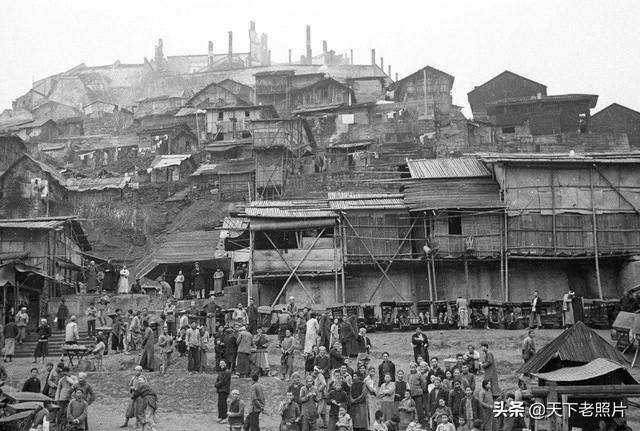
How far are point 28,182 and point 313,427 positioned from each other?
44.4m

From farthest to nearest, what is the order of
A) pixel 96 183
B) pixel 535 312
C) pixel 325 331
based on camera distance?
pixel 96 183 < pixel 535 312 < pixel 325 331

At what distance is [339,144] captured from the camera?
58.3 m

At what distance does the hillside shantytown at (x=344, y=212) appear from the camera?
31969 mm

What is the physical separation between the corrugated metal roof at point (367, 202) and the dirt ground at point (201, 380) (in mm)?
7187

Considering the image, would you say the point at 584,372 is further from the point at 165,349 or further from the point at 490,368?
the point at 165,349

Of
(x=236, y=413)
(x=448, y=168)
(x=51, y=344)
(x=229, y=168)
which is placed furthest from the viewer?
(x=229, y=168)

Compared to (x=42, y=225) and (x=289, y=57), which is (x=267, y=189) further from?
(x=289, y=57)

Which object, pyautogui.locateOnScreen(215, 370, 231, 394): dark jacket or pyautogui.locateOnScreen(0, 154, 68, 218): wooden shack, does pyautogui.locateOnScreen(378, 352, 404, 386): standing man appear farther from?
pyautogui.locateOnScreen(0, 154, 68, 218): wooden shack

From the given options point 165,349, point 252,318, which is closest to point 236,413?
point 165,349

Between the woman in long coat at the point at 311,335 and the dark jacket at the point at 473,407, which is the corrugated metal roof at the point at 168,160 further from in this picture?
the dark jacket at the point at 473,407

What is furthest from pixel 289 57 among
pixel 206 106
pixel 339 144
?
pixel 339 144

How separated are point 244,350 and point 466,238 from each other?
51.2 ft

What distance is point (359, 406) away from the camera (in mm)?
17062

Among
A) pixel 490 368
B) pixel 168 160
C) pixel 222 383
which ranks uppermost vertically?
pixel 168 160
